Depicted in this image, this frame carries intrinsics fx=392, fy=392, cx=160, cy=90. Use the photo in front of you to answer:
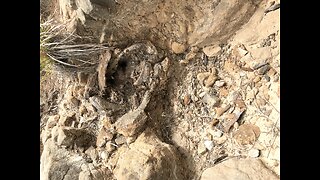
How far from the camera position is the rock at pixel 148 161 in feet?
5.82

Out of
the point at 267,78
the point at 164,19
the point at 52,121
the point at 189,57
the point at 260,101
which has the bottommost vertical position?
the point at 52,121

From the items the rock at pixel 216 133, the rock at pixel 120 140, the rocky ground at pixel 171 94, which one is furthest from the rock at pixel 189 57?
the rock at pixel 120 140

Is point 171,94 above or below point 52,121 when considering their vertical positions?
above

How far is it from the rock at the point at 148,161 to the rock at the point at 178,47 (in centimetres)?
45

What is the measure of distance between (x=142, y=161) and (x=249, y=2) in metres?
0.86

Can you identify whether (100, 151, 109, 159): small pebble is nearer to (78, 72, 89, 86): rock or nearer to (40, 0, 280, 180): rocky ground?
(40, 0, 280, 180): rocky ground

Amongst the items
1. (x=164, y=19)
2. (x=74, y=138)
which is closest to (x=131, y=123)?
(x=74, y=138)

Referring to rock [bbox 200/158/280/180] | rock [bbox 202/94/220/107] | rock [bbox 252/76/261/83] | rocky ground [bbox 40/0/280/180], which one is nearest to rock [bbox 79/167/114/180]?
rocky ground [bbox 40/0/280/180]

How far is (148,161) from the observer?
178 cm

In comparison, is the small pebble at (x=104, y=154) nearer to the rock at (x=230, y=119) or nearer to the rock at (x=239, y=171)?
the rock at (x=239, y=171)

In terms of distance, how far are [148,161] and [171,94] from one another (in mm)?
393

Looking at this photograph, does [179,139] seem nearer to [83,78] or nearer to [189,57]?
[189,57]

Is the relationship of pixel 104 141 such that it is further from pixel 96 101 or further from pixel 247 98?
pixel 247 98

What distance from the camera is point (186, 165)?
1.88 meters
